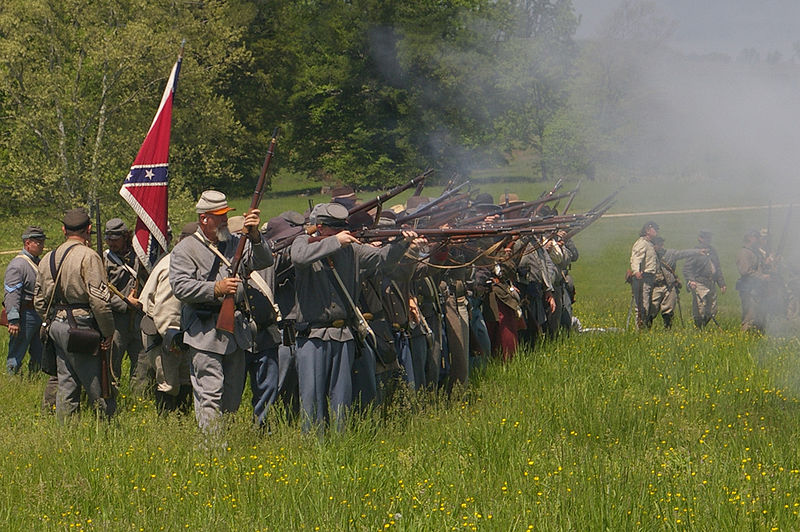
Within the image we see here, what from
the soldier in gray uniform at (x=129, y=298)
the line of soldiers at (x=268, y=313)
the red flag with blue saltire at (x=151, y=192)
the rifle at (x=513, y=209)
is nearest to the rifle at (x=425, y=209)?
the line of soldiers at (x=268, y=313)

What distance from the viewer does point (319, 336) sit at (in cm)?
784

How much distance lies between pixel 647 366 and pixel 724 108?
4.23 meters

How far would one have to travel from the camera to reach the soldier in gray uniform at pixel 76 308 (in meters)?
8.55

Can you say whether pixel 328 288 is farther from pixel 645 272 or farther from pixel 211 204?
pixel 645 272

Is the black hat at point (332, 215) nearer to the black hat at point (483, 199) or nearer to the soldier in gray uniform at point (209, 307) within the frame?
the soldier in gray uniform at point (209, 307)

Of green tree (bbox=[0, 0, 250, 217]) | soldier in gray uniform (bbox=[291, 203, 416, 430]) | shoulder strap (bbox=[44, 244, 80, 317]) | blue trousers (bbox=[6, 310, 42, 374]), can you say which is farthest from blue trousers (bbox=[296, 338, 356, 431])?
green tree (bbox=[0, 0, 250, 217])

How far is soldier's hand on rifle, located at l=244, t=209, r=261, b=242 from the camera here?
7168 mm

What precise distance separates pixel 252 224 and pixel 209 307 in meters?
0.92

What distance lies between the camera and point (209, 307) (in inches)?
306

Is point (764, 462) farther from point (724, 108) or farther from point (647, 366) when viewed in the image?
point (647, 366)

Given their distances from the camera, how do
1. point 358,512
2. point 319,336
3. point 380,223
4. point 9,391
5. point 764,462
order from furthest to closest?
point 9,391 < point 380,223 < point 319,336 < point 764,462 < point 358,512

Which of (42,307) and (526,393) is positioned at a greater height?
(42,307)

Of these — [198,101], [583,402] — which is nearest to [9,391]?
[583,402]

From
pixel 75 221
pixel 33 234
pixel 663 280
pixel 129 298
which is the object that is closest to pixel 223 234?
pixel 75 221
